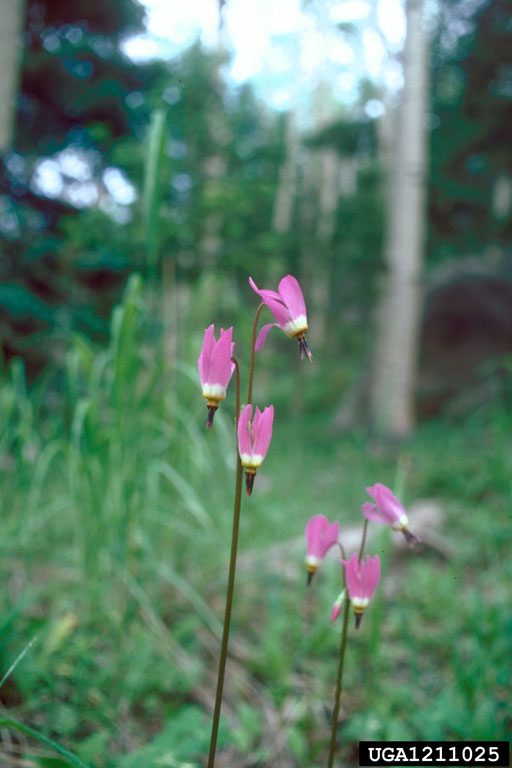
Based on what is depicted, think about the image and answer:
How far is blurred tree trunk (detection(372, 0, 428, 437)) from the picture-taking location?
15.5 ft

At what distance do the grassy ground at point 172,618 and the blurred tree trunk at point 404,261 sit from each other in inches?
116

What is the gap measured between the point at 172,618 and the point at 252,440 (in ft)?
3.59

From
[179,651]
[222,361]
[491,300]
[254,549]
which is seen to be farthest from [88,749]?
[491,300]

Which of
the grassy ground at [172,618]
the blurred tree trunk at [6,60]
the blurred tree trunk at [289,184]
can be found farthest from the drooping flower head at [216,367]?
the blurred tree trunk at [289,184]

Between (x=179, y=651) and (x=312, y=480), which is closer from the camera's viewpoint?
(x=179, y=651)

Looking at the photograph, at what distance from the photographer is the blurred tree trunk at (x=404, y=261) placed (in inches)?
186

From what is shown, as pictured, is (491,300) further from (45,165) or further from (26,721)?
(26,721)

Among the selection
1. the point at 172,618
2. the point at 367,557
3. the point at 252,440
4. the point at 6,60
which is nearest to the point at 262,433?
the point at 252,440

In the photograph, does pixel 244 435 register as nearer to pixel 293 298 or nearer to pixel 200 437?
pixel 293 298

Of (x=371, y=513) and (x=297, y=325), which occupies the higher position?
(x=297, y=325)

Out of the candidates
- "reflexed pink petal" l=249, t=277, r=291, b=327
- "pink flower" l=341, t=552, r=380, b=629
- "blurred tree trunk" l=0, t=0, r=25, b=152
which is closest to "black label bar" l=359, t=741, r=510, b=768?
"pink flower" l=341, t=552, r=380, b=629

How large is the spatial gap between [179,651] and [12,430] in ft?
2.53

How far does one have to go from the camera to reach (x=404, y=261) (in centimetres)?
495

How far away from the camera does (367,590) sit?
0.61m
